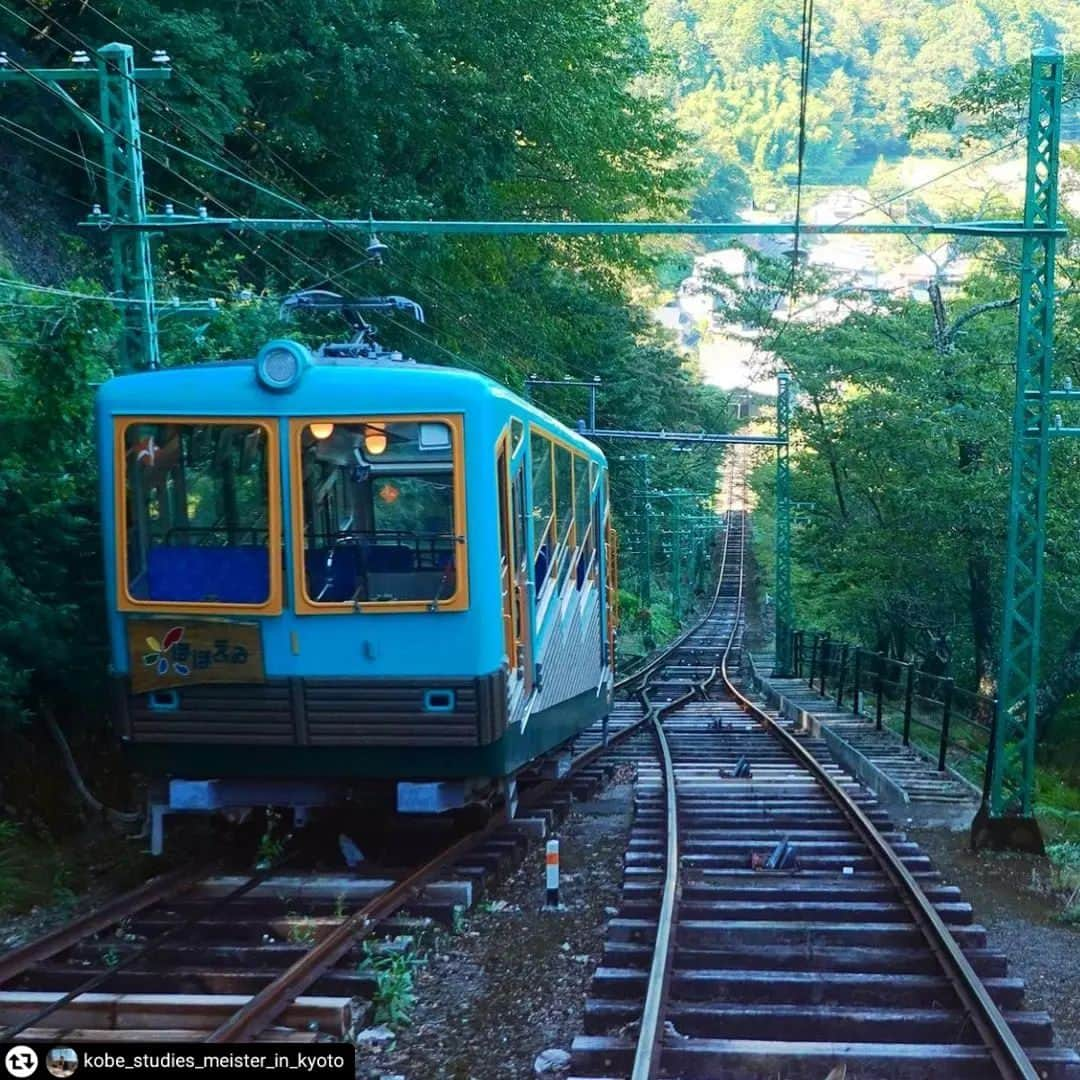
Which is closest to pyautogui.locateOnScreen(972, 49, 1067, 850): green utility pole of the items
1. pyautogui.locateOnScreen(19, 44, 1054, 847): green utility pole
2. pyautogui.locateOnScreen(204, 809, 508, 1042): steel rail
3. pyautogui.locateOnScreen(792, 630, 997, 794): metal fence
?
pyautogui.locateOnScreen(19, 44, 1054, 847): green utility pole

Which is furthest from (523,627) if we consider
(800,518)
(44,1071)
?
(800,518)

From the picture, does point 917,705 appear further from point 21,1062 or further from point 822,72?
point 822,72

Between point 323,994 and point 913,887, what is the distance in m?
3.46

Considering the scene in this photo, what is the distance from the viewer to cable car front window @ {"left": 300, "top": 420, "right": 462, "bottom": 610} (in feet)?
27.9

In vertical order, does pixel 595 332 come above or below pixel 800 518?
above

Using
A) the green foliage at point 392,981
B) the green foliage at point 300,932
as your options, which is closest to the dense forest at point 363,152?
the green foliage at point 300,932

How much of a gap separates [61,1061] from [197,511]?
400 cm

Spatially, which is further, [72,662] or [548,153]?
[548,153]

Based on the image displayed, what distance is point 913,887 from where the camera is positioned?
7.93 metres

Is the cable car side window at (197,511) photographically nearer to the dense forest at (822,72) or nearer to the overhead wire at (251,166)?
the overhead wire at (251,166)

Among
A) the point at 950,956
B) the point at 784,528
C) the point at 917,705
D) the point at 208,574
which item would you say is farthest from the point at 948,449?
the point at 950,956

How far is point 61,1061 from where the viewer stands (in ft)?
17.1

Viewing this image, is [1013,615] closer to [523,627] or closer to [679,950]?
[523,627]

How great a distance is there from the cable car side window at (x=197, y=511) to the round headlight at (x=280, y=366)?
0.27m
